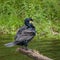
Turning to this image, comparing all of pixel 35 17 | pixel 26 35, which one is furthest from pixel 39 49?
pixel 35 17

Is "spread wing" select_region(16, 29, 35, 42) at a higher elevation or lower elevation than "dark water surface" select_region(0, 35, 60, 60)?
higher

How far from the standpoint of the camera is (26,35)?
13.1 metres

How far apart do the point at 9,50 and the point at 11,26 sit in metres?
5.65

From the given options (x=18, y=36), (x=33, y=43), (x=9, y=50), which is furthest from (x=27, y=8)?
(x=18, y=36)

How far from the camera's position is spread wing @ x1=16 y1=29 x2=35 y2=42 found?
1282 centimetres

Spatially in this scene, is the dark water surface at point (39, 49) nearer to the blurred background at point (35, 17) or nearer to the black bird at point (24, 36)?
the blurred background at point (35, 17)

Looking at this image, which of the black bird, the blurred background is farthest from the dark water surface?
the black bird

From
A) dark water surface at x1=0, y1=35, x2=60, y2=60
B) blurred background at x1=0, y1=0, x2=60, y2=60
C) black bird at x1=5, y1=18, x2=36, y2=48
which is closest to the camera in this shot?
black bird at x1=5, y1=18, x2=36, y2=48

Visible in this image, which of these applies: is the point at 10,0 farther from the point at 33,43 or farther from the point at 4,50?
the point at 4,50

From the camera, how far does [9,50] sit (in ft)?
52.6

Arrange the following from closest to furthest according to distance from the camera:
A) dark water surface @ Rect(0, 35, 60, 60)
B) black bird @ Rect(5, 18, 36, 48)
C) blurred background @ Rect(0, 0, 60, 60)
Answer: black bird @ Rect(5, 18, 36, 48) → dark water surface @ Rect(0, 35, 60, 60) → blurred background @ Rect(0, 0, 60, 60)

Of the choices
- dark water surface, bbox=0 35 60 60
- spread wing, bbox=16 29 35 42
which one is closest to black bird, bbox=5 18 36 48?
spread wing, bbox=16 29 35 42

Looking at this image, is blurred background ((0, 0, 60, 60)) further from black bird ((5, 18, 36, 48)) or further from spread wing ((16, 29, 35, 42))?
spread wing ((16, 29, 35, 42))

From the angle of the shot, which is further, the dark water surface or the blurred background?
the blurred background
